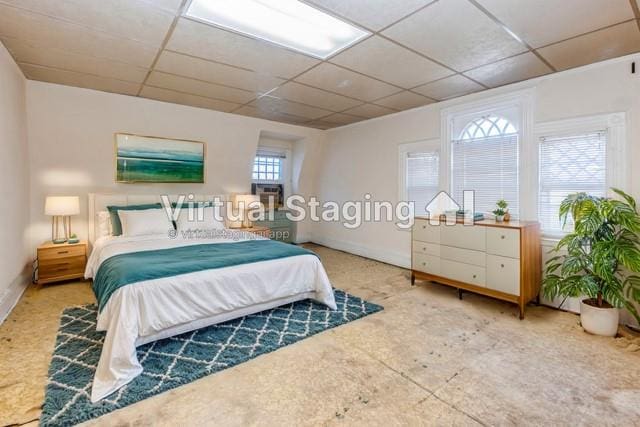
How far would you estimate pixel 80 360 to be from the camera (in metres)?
2.19

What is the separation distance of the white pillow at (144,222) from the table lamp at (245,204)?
1.23 m

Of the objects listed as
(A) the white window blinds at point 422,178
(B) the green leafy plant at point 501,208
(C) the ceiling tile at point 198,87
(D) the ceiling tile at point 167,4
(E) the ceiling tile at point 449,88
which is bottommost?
(B) the green leafy plant at point 501,208

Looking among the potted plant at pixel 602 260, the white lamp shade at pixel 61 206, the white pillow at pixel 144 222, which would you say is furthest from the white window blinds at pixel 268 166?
the potted plant at pixel 602 260

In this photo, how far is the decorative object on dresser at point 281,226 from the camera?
6.22m

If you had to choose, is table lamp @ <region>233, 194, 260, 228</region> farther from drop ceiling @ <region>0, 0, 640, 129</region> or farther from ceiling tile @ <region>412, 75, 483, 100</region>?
ceiling tile @ <region>412, 75, 483, 100</region>

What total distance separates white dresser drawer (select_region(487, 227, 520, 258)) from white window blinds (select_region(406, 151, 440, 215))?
134cm

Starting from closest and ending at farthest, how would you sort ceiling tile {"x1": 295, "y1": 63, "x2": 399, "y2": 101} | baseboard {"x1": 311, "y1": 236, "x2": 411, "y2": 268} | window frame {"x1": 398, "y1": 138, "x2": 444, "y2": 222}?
ceiling tile {"x1": 295, "y1": 63, "x2": 399, "y2": 101} → window frame {"x1": 398, "y1": 138, "x2": 444, "y2": 222} → baseboard {"x1": 311, "y1": 236, "x2": 411, "y2": 268}

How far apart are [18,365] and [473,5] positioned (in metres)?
3.96

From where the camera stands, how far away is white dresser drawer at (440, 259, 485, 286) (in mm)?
3318

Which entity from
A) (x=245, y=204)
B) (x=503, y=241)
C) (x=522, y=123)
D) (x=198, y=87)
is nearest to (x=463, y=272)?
(x=503, y=241)

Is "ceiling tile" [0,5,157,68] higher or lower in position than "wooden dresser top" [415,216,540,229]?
higher

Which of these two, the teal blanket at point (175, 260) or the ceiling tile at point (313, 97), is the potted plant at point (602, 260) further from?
the ceiling tile at point (313, 97)

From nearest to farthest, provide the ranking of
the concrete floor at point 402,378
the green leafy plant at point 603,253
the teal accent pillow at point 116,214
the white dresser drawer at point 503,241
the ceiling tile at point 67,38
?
1. the concrete floor at point 402,378
2. the ceiling tile at point 67,38
3. the green leafy plant at point 603,253
4. the white dresser drawer at point 503,241
5. the teal accent pillow at point 116,214

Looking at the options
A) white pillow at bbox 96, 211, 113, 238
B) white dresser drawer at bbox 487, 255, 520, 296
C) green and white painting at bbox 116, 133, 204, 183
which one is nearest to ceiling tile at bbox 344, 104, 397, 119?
green and white painting at bbox 116, 133, 204, 183
